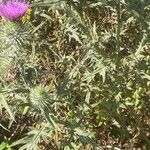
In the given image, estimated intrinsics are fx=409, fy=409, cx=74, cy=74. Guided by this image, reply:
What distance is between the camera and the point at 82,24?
2.94 m

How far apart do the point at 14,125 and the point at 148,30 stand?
5.96 ft

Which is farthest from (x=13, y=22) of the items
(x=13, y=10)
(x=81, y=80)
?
(x=81, y=80)

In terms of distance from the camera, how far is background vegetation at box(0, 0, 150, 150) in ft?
8.94

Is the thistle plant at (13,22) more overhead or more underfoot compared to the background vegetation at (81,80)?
more overhead

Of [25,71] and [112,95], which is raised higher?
[25,71]

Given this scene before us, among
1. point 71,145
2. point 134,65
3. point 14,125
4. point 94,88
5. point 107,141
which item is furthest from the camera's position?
point 14,125

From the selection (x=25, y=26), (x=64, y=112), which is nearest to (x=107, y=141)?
(x=64, y=112)

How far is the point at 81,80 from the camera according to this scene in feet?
10.4

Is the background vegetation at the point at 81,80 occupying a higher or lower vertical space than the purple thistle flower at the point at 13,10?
lower

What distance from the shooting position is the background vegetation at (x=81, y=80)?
2.72 m

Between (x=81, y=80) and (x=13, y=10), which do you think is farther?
(x=81, y=80)

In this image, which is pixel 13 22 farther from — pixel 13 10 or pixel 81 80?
pixel 81 80

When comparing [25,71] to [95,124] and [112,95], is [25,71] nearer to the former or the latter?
[112,95]

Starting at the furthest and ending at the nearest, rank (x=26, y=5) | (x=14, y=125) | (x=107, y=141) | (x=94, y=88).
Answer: (x=14, y=125) < (x=107, y=141) < (x=94, y=88) < (x=26, y=5)
